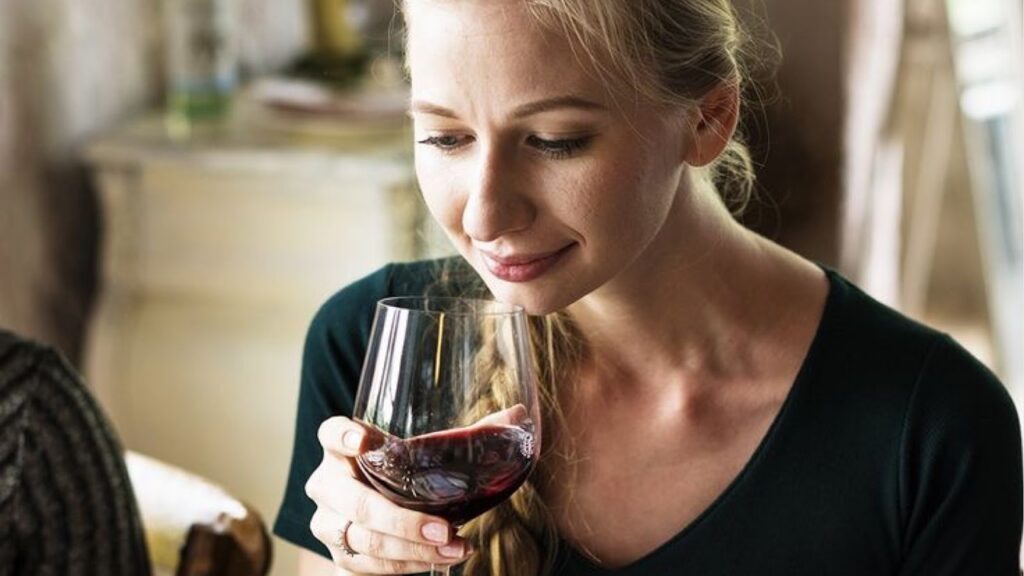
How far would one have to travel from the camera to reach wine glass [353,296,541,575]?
40.1 inches

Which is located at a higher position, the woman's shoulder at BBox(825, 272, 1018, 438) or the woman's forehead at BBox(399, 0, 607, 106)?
the woman's forehead at BBox(399, 0, 607, 106)

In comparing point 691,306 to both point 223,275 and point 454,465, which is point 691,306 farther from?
point 223,275

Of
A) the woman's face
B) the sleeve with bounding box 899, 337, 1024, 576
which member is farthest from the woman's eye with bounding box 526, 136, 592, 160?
the sleeve with bounding box 899, 337, 1024, 576

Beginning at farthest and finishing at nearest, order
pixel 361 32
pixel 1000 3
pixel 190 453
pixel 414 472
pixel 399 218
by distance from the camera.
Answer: pixel 361 32, pixel 1000 3, pixel 190 453, pixel 399 218, pixel 414 472

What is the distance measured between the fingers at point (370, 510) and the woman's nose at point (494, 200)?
198 millimetres

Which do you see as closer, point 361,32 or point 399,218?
point 399,218

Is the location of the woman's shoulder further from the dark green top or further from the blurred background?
the blurred background

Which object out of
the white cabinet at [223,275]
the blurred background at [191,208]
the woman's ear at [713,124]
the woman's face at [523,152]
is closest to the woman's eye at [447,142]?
the woman's face at [523,152]

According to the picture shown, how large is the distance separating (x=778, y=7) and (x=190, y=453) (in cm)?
161

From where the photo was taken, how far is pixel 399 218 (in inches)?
97.6

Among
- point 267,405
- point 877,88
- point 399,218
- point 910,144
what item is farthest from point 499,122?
point 910,144

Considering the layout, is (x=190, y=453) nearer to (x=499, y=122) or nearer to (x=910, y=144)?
(x=499, y=122)

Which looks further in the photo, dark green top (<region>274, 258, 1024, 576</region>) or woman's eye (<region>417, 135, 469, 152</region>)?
dark green top (<region>274, 258, 1024, 576</region>)

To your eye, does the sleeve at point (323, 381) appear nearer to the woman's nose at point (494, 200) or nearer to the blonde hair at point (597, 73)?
the blonde hair at point (597, 73)
